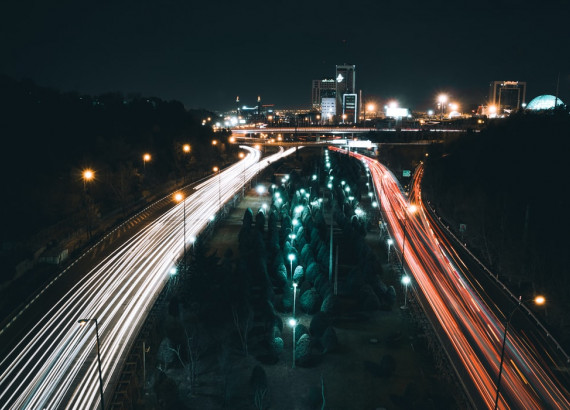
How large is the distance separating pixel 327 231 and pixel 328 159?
38.7 meters

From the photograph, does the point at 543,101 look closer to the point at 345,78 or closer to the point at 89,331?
the point at 89,331

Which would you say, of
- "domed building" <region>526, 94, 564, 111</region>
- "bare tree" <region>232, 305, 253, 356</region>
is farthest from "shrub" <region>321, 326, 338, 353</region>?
"domed building" <region>526, 94, 564, 111</region>

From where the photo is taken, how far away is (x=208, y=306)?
18.2 metres

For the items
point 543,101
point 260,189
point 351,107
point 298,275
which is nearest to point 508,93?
point 351,107

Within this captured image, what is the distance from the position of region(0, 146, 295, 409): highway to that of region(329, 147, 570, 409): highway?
1095cm

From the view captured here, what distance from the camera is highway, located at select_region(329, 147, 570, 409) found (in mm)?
14102

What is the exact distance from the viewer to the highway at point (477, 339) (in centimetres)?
1410

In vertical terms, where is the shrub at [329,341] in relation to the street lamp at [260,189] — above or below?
below

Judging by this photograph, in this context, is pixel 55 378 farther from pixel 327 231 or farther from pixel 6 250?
pixel 327 231

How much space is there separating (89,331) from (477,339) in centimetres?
1358

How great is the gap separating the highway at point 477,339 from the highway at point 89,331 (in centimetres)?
1095

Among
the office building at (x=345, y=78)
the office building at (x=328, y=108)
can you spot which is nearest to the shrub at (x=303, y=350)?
the office building at (x=328, y=108)

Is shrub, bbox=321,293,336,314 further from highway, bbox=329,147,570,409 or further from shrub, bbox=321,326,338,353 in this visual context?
highway, bbox=329,147,570,409

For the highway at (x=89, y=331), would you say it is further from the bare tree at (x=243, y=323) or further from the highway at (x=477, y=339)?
the highway at (x=477, y=339)
